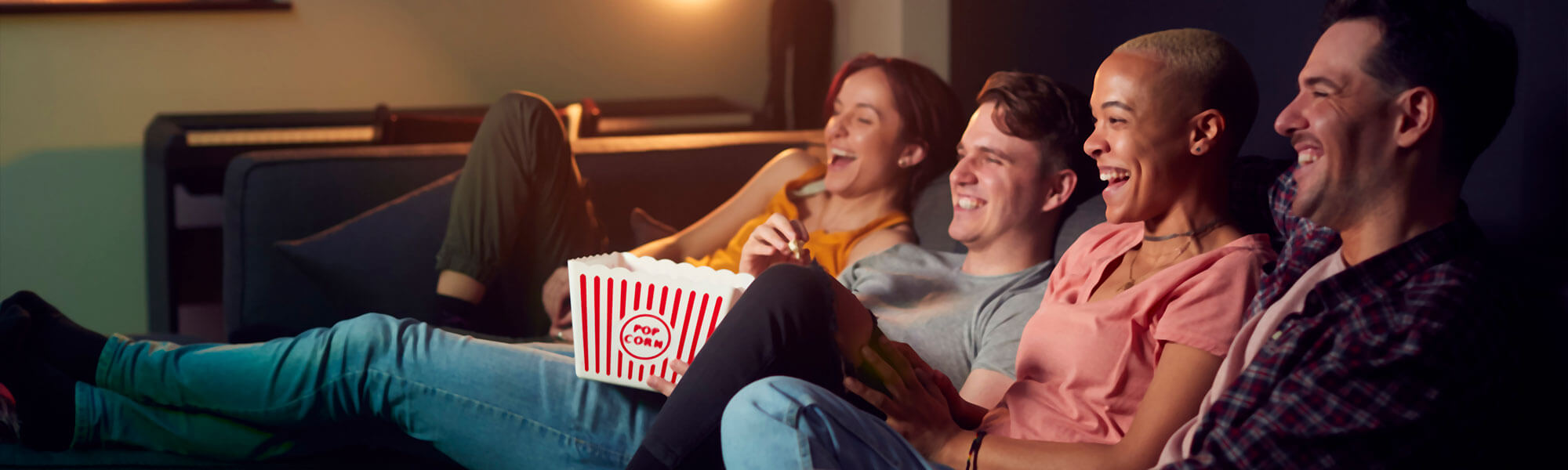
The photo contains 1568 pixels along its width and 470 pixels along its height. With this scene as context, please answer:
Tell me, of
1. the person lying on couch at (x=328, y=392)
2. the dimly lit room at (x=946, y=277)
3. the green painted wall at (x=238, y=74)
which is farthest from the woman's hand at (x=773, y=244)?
the green painted wall at (x=238, y=74)

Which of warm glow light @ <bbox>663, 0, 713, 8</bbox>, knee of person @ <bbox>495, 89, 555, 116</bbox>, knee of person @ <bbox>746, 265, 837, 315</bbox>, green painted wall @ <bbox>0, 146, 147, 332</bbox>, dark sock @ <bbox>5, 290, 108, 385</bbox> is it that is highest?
warm glow light @ <bbox>663, 0, 713, 8</bbox>

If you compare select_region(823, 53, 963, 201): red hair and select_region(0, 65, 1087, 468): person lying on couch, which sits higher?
select_region(823, 53, 963, 201): red hair

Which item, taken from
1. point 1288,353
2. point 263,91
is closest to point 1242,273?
point 1288,353

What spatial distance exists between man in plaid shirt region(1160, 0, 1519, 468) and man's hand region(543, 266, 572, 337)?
136 cm

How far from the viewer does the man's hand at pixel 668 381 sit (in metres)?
1.24

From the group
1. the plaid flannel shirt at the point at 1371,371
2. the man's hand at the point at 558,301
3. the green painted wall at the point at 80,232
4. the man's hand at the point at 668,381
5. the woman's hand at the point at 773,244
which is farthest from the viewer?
the green painted wall at the point at 80,232

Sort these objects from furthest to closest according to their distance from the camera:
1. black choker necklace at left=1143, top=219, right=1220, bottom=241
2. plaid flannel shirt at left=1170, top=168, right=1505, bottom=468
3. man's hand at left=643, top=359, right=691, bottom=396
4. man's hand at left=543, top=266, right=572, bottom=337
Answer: man's hand at left=543, top=266, right=572, bottom=337 < man's hand at left=643, top=359, right=691, bottom=396 < black choker necklace at left=1143, top=219, right=1220, bottom=241 < plaid flannel shirt at left=1170, top=168, right=1505, bottom=468

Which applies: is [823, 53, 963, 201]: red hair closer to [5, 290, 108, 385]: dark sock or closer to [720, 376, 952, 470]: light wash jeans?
[720, 376, 952, 470]: light wash jeans

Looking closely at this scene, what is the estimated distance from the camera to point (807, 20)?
3.58 m

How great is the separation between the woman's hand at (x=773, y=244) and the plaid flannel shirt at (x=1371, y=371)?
815 mm

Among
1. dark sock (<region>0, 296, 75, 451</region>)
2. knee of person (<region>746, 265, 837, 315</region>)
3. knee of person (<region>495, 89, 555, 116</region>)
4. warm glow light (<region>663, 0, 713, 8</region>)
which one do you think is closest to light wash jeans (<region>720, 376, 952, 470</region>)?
knee of person (<region>746, 265, 837, 315</region>)

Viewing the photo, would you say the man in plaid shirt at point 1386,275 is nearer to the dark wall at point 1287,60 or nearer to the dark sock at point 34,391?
the dark wall at point 1287,60

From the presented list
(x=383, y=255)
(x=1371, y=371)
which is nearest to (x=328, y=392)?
(x=383, y=255)

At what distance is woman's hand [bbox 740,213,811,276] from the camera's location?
5.38ft
